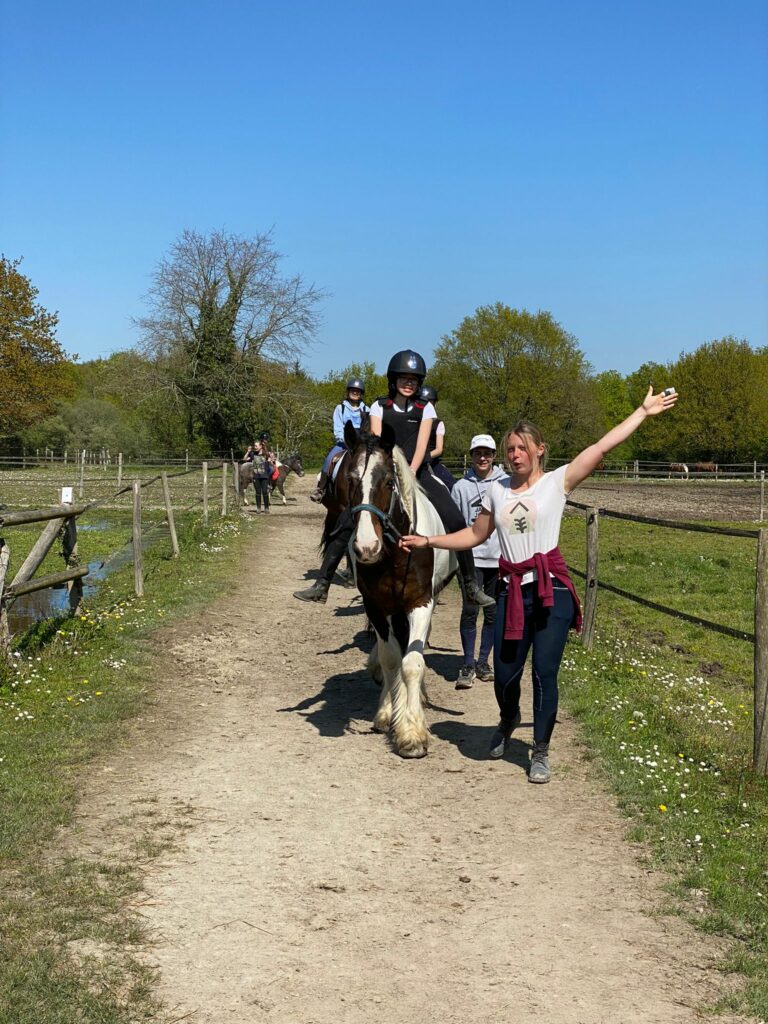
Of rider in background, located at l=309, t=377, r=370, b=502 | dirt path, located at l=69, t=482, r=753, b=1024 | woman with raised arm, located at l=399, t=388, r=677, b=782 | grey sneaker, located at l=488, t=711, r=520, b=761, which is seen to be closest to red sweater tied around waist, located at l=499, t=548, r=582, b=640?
woman with raised arm, located at l=399, t=388, r=677, b=782

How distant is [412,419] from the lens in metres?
7.07

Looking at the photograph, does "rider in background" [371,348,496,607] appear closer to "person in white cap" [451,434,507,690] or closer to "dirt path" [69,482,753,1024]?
"person in white cap" [451,434,507,690]

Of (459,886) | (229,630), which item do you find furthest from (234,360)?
(459,886)

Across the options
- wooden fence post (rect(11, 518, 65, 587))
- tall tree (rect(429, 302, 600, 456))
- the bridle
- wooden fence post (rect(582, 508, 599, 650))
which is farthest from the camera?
tall tree (rect(429, 302, 600, 456))

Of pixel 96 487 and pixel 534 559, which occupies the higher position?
pixel 534 559

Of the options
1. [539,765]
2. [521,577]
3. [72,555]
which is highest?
[521,577]

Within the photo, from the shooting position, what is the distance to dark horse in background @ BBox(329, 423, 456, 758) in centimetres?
572

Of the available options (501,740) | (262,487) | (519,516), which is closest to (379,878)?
(501,740)

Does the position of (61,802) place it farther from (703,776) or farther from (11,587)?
(703,776)

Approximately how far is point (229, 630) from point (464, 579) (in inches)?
155

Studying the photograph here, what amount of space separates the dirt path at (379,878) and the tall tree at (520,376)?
188ft

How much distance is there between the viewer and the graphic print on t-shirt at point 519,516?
17.5ft

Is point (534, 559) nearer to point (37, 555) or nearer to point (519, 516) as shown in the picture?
point (519, 516)

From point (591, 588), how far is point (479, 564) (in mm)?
2110
